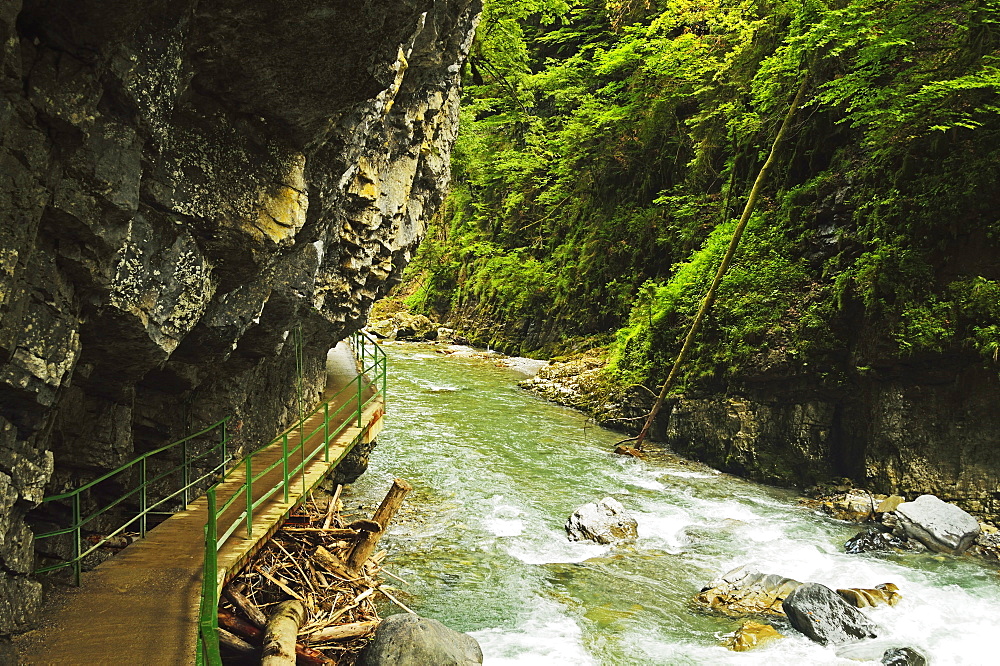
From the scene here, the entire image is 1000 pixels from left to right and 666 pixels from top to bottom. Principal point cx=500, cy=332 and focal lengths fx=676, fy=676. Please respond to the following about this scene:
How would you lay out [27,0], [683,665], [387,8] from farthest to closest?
1. [683,665]
2. [387,8]
3. [27,0]

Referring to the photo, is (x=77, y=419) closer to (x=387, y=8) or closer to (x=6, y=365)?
(x=6, y=365)

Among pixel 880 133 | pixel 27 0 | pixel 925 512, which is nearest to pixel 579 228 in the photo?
pixel 880 133

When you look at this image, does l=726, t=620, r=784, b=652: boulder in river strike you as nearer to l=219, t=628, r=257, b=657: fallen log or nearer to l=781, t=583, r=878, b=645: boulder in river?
l=781, t=583, r=878, b=645: boulder in river

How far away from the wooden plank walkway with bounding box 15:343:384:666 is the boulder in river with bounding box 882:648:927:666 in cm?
727

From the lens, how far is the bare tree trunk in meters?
15.8

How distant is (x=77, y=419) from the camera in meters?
6.68

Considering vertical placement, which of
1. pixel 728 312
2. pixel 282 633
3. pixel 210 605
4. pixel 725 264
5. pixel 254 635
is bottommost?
pixel 254 635

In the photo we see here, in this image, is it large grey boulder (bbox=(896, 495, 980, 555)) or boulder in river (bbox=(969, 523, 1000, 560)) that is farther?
large grey boulder (bbox=(896, 495, 980, 555))

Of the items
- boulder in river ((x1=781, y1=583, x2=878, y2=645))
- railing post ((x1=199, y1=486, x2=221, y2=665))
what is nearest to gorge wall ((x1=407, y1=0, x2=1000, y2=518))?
boulder in river ((x1=781, y1=583, x2=878, y2=645))

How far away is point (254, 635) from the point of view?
6871 mm

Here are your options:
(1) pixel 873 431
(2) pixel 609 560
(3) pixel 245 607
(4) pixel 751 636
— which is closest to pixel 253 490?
(3) pixel 245 607

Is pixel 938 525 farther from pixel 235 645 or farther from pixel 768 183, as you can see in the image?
pixel 235 645

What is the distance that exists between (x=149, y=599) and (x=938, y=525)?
1215 cm

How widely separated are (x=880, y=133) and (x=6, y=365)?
15020mm
